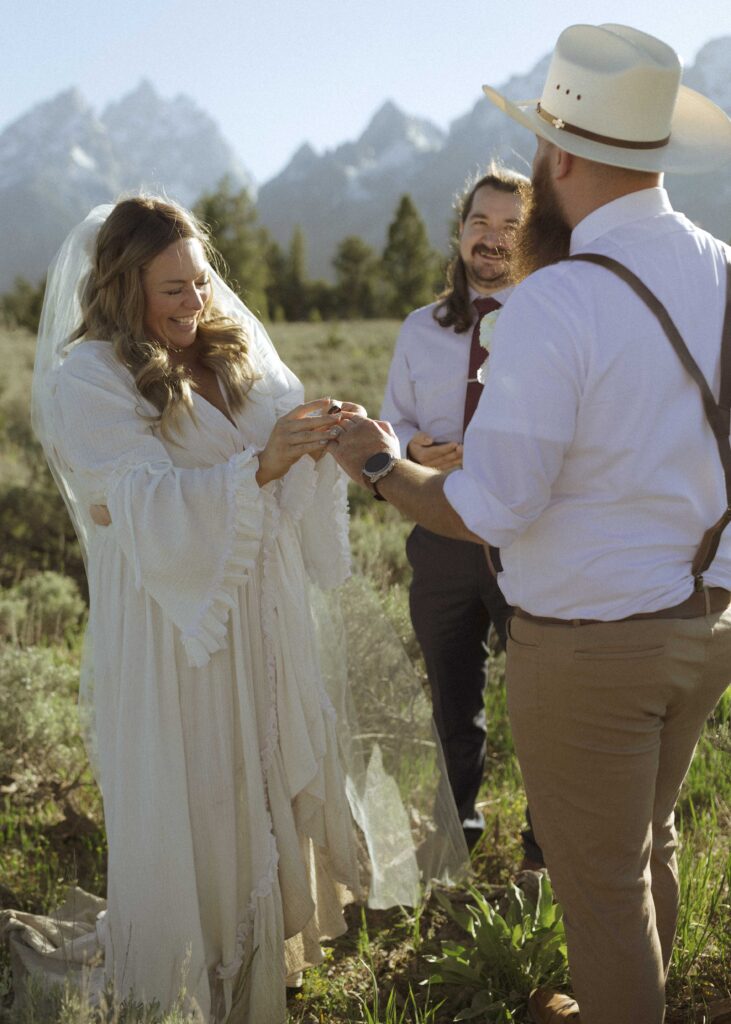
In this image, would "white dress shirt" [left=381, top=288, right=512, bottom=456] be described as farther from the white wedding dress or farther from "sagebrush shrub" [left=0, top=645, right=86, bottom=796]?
"sagebrush shrub" [left=0, top=645, right=86, bottom=796]

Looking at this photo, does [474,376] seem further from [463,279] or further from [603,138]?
[603,138]

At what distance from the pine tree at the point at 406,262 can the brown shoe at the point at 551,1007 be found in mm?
38058

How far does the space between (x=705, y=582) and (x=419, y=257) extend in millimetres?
40289

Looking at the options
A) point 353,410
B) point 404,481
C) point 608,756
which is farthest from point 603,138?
point 608,756

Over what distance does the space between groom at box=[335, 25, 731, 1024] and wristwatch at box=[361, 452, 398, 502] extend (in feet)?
0.35

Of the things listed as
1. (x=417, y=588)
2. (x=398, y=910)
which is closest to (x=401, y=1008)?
(x=398, y=910)

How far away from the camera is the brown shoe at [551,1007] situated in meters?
2.50

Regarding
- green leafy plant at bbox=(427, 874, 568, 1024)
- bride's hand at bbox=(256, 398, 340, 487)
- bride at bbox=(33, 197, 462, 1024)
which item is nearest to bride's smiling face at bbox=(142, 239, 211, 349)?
bride at bbox=(33, 197, 462, 1024)

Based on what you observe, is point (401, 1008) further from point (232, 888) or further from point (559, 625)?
point (559, 625)

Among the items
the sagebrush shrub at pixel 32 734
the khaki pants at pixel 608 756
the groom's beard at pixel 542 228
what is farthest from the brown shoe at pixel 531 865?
the groom's beard at pixel 542 228

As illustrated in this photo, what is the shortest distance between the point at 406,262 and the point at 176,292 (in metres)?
39.4

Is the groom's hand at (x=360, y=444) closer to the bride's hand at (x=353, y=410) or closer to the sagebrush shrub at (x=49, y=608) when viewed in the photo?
the bride's hand at (x=353, y=410)

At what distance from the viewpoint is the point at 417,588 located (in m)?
3.61

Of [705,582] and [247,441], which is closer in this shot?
[705,582]
